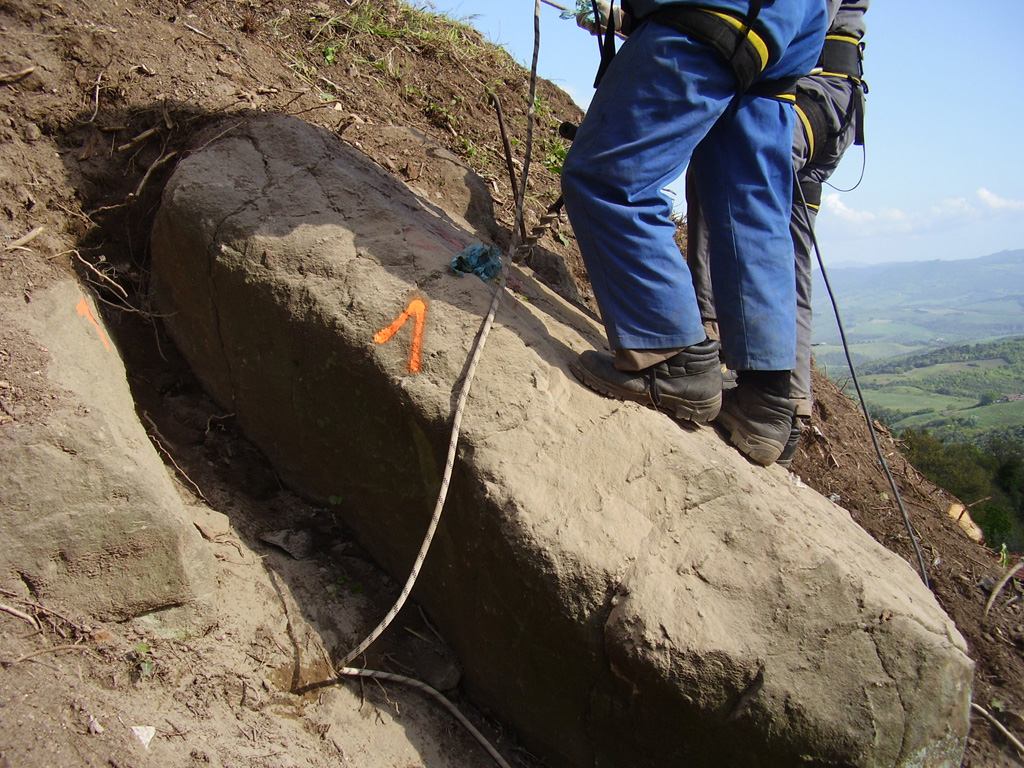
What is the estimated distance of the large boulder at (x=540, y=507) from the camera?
1.76 metres

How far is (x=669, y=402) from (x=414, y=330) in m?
0.92

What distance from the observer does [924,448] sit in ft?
16.7

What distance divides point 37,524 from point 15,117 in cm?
177

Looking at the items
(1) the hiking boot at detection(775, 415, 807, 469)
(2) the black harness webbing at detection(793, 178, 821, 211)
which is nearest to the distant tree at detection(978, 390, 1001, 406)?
(2) the black harness webbing at detection(793, 178, 821, 211)

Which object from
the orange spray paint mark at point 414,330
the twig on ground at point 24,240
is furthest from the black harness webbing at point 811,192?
the twig on ground at point 24,240

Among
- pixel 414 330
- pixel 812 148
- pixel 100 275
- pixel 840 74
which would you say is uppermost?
pixel 840 74

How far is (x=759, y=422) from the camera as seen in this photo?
2.48 meters

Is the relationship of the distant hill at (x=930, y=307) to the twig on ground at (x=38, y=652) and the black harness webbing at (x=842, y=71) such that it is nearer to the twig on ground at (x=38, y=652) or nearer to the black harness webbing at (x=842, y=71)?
the black harness webbing at (x=842, y=71)

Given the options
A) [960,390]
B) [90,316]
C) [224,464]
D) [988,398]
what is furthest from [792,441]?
[960,390]

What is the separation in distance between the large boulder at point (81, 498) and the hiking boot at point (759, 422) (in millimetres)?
1900

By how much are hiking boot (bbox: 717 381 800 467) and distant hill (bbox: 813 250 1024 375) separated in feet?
58.5

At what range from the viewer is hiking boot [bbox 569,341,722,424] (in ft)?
7.47

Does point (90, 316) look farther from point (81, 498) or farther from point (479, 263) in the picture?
point (479, 263)

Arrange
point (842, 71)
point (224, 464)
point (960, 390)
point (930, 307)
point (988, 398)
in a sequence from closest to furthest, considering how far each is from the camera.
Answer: point (224, 464) → point (842, 71) → point (988, 398) → point (960, 390) → point (930, 307)
